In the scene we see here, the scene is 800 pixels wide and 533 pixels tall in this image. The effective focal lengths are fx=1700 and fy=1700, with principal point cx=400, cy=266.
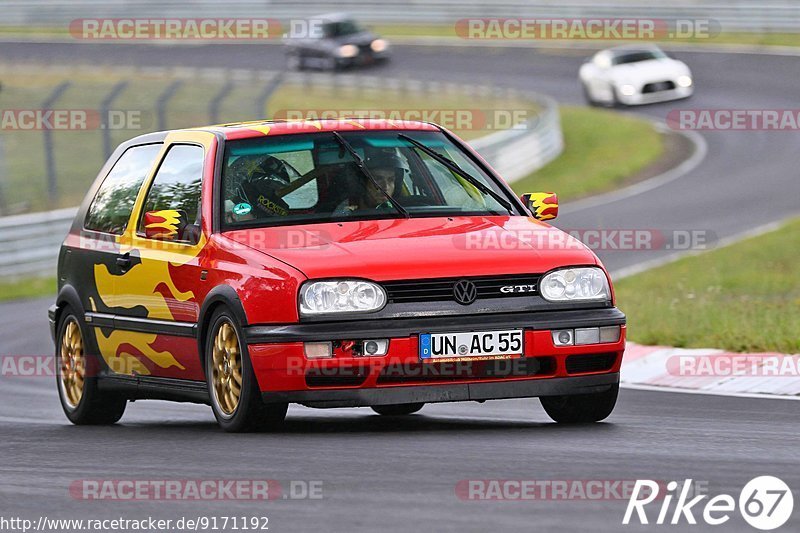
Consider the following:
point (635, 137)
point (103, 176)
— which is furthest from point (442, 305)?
point (635, 137)

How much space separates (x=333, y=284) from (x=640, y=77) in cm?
2996

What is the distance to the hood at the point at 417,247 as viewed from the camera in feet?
25.1

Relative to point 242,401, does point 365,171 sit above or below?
above

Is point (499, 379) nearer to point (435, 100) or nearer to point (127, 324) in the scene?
point (127, 324)

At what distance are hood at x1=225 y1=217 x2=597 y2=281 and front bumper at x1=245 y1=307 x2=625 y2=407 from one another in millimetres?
228

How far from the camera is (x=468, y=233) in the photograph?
8.09 meters

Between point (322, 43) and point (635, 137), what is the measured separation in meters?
16.1

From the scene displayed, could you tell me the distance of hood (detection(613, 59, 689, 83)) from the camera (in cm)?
3638

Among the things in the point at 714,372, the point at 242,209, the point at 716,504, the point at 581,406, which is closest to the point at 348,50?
the point at 714,372

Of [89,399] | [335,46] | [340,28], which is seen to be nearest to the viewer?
[89,399]

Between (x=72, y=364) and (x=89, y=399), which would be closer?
(x=89, y=399)

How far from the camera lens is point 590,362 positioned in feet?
26.2

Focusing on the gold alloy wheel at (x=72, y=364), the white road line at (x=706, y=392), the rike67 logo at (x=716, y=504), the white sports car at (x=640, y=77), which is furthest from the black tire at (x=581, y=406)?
the white sports car at (x=640, y=77)

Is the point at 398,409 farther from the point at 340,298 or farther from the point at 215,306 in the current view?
the point at 340,298
